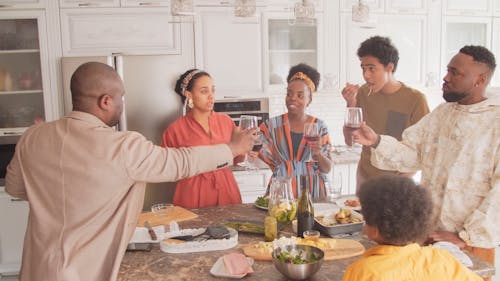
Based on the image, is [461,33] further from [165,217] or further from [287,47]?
[165,217]

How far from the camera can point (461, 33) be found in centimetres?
491

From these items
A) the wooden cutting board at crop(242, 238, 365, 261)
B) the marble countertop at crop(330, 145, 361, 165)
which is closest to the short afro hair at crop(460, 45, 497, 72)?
the wooden cutting board at crop(242, 238, 365, 261)

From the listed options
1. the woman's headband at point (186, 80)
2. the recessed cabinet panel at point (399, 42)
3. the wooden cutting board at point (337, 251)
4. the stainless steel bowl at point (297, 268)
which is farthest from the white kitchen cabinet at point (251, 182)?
the stainless steel bowl at point (297, 268)

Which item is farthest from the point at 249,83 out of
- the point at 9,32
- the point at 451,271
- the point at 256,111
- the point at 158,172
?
the point at 451,271

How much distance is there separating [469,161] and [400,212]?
885 mm

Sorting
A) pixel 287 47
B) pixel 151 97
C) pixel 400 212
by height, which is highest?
pixel 287 47

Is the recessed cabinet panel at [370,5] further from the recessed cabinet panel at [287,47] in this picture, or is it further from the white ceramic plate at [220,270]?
the white ceramic plate at [220,270]

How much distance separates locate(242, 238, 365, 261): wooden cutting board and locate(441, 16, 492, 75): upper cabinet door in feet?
11.6

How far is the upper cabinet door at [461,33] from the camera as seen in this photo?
15.8ft

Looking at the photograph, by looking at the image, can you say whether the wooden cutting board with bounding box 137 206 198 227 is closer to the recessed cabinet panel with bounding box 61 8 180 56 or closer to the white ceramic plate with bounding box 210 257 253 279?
the white ceramic plate with bounding box 210 257 253 279

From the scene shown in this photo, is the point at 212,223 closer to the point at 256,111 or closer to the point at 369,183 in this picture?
the point at 369,183

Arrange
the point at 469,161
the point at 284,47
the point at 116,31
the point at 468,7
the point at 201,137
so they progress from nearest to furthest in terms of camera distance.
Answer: the point at 469,161 < the point at 201,137 < the point at 116,31 < the point at 284,47 < the point at 468,7

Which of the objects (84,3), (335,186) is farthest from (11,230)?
(335,186)

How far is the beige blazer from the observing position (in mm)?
1643
